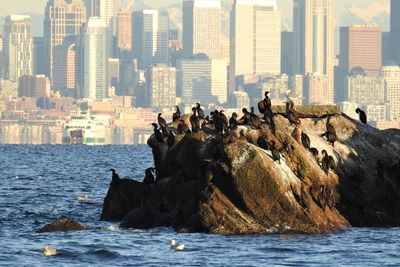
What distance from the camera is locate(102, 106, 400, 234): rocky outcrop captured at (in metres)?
42.2

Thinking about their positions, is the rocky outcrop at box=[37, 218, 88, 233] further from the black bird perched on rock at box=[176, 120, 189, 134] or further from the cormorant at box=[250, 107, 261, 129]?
the black bird perched on rock at box=[176, 120, 189, 134]

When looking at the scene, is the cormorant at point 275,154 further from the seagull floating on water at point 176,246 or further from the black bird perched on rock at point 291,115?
the black bird perched on rock at point 291,115

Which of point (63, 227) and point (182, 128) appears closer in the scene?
point (63, 227)

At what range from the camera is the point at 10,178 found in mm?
87750

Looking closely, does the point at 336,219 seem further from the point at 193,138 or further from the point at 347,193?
the point at 193,138

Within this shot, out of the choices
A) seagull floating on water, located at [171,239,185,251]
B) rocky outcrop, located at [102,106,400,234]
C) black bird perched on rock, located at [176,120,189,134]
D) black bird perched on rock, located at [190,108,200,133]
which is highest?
black bird perched on rock, located at [190,108,200,133]

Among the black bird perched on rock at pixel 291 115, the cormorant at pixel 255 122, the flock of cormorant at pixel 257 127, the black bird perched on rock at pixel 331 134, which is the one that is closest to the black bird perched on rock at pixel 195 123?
the flock of cormorant at pixel 257 127

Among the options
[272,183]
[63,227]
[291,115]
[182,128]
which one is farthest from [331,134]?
[63,227]

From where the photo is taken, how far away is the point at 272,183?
1658 inches

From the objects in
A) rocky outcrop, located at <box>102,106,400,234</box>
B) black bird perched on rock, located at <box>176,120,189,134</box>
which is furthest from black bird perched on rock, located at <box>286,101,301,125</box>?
black bird perched on rock, located at <box>176,120,189,134</box>

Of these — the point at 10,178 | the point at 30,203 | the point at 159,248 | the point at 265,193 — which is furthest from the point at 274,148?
the point at 10,178

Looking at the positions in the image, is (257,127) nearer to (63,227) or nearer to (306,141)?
(306,141)

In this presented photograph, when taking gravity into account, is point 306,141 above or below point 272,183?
above

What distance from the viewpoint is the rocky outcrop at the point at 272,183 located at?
4225 cm
